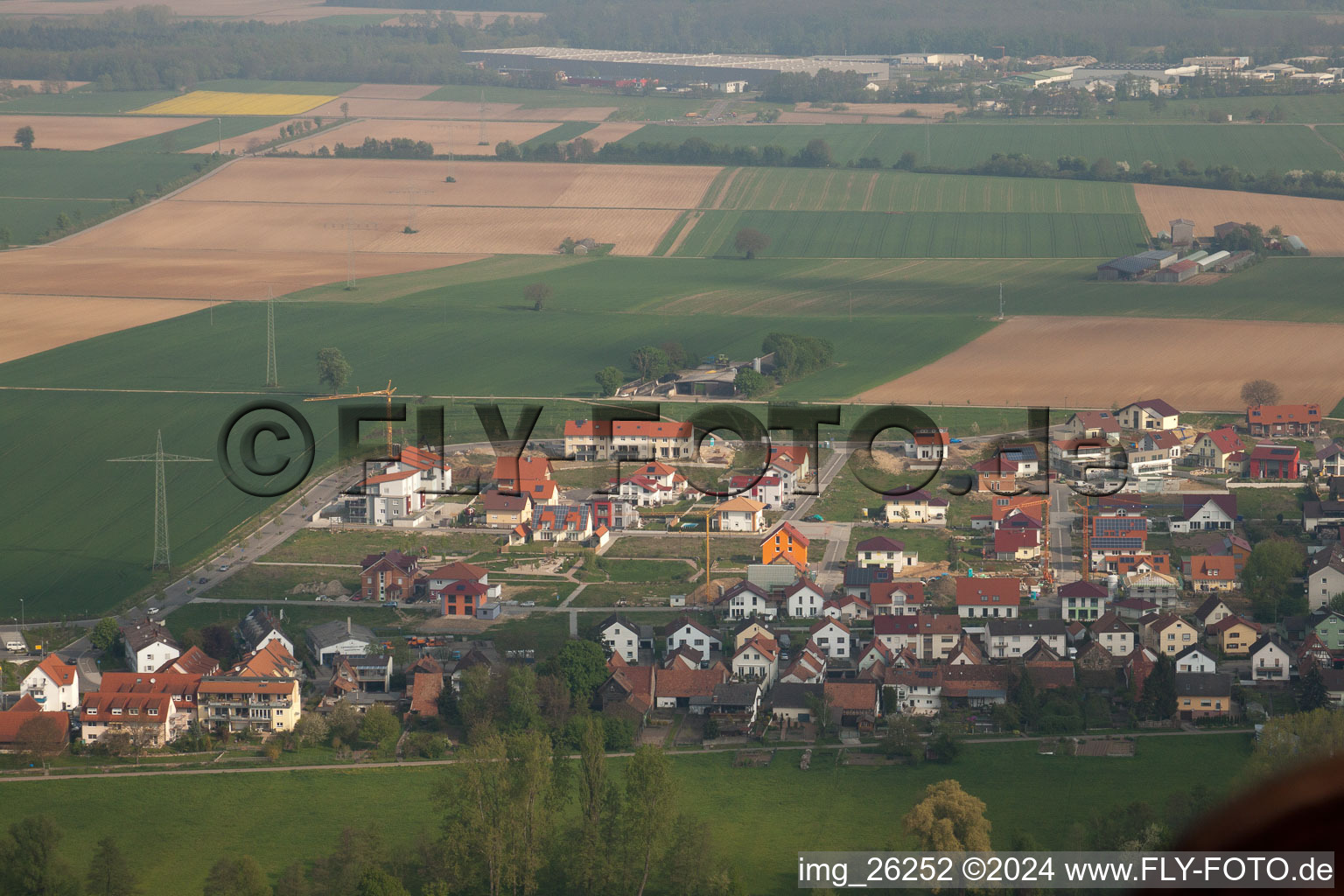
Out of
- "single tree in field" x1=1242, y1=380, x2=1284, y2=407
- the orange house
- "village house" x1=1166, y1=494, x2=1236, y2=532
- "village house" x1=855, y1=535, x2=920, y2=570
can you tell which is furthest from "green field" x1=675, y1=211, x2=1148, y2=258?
the orange house

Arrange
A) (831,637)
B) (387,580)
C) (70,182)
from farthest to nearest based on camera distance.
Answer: (70,182) < (387,580) < (831,637)

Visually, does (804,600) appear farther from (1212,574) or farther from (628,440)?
(628,440)

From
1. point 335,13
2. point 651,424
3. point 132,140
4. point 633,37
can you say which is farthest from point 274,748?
point 335,13

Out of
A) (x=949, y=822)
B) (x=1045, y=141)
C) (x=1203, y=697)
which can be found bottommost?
(x=949, y=822)

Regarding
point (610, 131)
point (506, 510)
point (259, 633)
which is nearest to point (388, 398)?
point (506, 510)

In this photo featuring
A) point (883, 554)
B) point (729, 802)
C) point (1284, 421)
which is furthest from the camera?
point (1284, 421)

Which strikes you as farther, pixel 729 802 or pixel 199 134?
pixel 199 134

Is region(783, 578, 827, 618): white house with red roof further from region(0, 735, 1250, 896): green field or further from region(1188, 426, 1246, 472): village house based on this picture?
region(1188, 426, 1246, 472): village house
